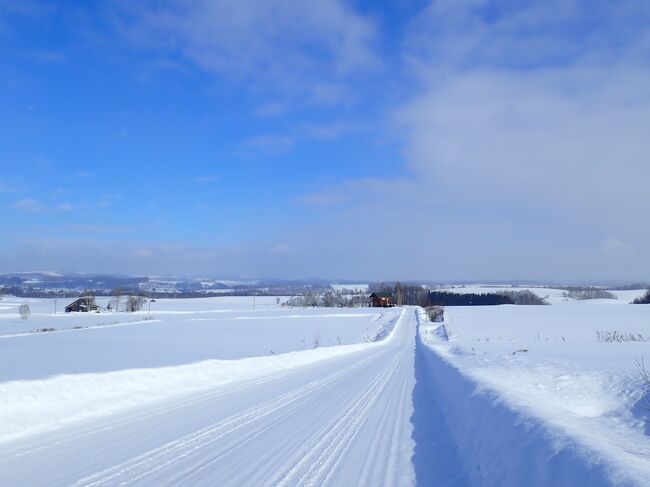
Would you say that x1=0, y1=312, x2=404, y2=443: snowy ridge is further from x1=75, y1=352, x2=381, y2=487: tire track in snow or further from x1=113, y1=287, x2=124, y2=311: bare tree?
x1=113, y1=287, x2=124, y2=311: bare tree

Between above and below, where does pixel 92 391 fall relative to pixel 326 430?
above

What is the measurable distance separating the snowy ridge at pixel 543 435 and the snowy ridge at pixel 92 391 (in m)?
6.38

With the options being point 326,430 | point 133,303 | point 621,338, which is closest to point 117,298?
point 133,303

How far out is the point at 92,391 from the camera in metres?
10.2

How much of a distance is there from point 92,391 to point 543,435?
882 cm

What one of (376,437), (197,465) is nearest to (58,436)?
(197,465)

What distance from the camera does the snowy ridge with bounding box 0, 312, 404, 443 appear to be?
8188mm

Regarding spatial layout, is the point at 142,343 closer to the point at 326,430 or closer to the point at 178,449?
the point at 326,430

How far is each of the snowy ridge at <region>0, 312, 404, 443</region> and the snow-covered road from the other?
38 centimetres

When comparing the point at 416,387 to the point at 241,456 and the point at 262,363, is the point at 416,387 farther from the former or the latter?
the point at 241,456

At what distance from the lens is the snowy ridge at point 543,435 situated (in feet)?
13.5

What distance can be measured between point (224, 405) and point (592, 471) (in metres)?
7.66

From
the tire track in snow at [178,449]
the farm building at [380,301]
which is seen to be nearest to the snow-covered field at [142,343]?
the tire track in snow at [178,449]

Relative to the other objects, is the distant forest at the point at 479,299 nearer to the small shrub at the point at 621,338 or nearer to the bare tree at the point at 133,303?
the bare tree at the point at 133,303
